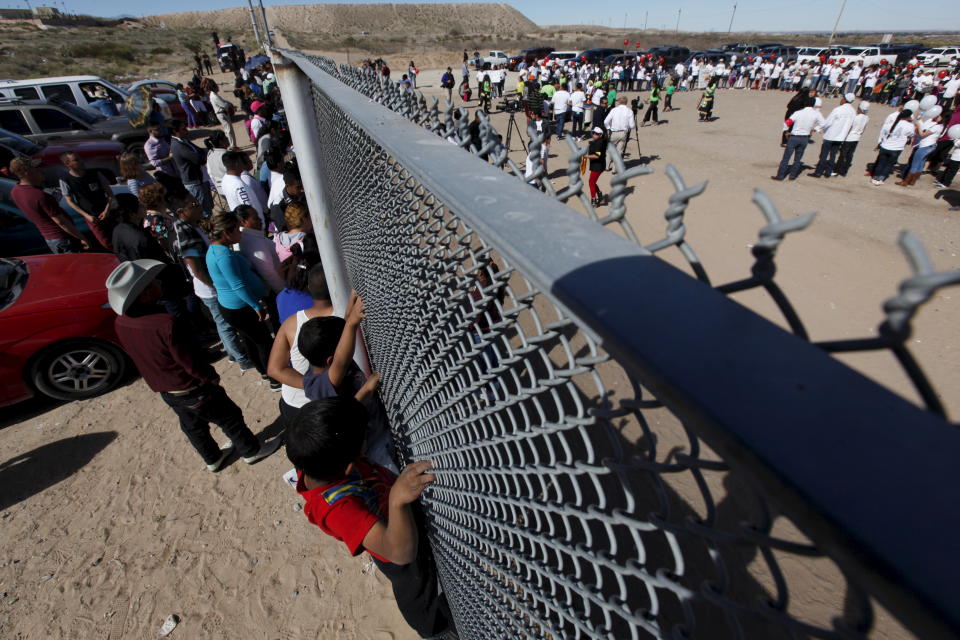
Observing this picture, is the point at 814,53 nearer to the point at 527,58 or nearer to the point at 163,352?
the point at 527,58

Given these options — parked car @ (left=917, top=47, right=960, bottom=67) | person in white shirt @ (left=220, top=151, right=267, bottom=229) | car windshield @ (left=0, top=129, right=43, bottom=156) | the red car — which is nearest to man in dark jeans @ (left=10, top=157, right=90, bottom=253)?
the red car

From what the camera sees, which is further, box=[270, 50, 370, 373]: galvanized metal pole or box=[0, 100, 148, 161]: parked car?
box=[0, 100, 148, 161]: parked car

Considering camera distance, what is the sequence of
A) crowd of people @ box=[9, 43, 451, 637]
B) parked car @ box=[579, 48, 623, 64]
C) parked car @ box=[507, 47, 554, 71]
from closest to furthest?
crowd of people @ box=[9, 43, 451, 637] → parked car @ box=[579, 48, 623, 64] → parked car @ box=[507, 47, 554, 71]

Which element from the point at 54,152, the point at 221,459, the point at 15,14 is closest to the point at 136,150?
the point at 54,152

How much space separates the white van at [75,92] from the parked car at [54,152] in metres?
3.38

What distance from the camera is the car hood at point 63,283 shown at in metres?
4.52

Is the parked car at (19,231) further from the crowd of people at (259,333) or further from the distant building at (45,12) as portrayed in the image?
the distant building at (45,12)

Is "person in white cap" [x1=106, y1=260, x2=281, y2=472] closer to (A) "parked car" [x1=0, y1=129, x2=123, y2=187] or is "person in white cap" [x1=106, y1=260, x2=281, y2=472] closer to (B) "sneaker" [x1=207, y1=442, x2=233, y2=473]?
(B) "sneaker" [x1=207, y1=442, x2=233, y2=473]

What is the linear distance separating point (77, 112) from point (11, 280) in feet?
35.9

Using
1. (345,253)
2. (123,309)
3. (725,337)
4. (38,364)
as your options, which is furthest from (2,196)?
(725,337)

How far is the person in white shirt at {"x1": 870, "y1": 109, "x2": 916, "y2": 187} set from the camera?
9804mm

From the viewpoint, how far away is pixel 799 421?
0.43 metres

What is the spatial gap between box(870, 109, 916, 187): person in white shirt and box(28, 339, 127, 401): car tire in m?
14.2

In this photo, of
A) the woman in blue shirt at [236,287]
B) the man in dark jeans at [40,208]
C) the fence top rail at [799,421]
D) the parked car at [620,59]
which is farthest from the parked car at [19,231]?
the parked car at [620,59]
